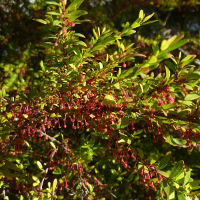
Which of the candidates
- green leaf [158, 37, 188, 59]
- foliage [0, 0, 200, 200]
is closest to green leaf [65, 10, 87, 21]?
foliage [0, 0, 200, 200]

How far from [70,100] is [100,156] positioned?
128 centimetres

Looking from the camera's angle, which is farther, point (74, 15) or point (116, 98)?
point (116, 98)

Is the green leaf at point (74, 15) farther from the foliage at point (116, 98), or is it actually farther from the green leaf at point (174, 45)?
the green leaf at point (174, 45)

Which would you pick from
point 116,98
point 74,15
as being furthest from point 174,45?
point 116,98

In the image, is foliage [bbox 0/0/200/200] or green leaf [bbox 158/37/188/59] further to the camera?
foliage [bbox 0/0/200/200]

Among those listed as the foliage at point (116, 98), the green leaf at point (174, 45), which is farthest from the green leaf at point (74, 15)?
the green leaf at point (174, 45)

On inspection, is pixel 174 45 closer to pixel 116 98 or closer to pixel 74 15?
pixel 74 15

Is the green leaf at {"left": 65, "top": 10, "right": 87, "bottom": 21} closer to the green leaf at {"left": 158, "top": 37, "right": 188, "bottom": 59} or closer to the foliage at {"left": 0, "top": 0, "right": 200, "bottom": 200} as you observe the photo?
the foliage at {"left": 0, "top": 0, "right": 200, "bottom": 200}

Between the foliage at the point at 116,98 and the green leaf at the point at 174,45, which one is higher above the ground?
the green leaf at the point at 174,45

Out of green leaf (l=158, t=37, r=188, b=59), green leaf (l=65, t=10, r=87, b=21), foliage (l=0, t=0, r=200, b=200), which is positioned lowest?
foliage (l=0, t=0, r=200, b=200)

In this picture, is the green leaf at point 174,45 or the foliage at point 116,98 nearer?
the green leaf at point 174,45

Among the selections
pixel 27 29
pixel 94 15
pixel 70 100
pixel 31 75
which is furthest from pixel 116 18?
pixel 70 100

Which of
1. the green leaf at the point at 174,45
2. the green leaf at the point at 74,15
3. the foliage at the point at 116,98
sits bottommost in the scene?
the foliage at the point at 116,98

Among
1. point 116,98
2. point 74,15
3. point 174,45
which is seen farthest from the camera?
point 116,98
